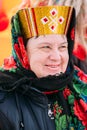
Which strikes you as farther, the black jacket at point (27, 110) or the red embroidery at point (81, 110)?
the red embroidery at point (81, 110)

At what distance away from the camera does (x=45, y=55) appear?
4.94ft

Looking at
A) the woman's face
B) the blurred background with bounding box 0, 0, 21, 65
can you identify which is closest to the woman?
the woman's face

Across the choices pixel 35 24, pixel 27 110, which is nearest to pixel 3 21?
pixel 35 24

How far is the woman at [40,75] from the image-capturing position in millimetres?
1479

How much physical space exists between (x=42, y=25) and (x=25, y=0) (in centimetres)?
55

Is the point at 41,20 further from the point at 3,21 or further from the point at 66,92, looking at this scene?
the point at 3,21

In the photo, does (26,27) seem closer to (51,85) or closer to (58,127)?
(51,85)

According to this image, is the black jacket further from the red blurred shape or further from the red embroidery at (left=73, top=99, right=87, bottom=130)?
the red blurred shape

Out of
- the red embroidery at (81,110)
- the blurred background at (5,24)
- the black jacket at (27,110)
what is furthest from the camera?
the blurred background at (5,24)

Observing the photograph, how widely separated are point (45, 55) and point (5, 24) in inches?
32.5

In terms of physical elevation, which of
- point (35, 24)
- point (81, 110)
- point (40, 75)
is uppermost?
point (35, 24)

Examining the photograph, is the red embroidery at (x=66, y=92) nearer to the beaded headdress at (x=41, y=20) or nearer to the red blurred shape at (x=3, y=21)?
the beaded headdress at (x=41, y=20)

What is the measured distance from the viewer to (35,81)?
4.90 ft

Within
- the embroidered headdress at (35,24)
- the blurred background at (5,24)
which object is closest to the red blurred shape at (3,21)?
the blurred background at (5,24)
